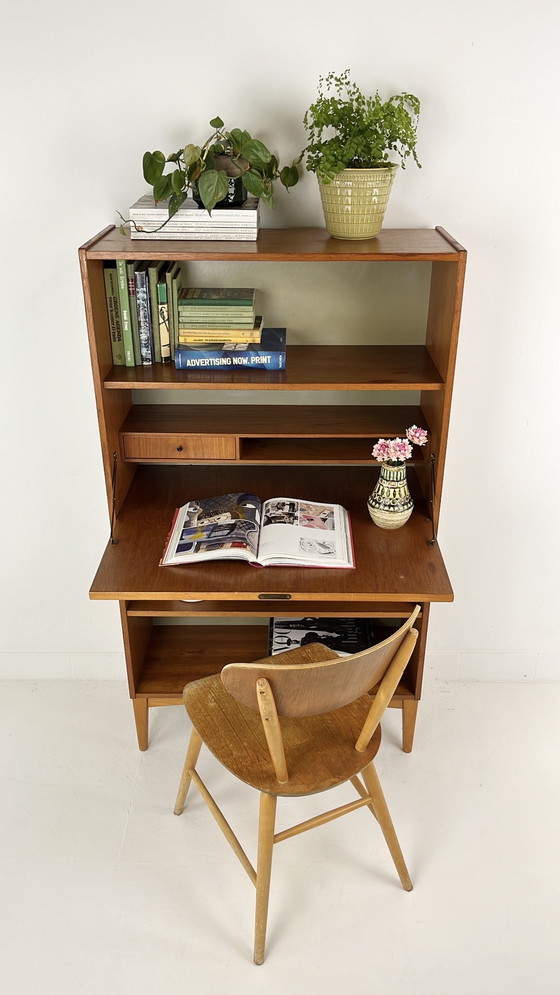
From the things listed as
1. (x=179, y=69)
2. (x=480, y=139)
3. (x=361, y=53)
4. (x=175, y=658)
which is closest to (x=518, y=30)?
(x=480, y=139)

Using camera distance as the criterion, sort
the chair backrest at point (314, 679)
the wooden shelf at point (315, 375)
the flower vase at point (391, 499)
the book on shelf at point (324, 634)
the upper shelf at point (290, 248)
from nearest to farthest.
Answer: the chair backrest at point (314, 679) < the upper shelf at point (290, 248) < the wooden shelf at point (315, 375) < the flower vase at point (391, 499) < the book on shelf at point (324, 634)

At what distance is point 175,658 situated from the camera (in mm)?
2463

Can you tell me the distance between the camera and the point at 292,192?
2092mm

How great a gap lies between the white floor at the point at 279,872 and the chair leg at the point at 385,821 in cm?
5

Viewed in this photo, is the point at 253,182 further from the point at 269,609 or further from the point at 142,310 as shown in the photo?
the point at 269,609

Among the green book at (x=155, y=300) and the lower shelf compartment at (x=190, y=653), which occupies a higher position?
the green book at (x=155, y=300)

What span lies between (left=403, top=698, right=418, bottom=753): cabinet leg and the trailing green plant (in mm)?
1408

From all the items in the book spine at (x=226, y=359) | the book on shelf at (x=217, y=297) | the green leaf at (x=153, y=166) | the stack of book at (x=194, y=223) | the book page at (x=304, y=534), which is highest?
the green leaf at (x=153, y=166)

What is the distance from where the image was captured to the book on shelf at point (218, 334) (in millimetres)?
2031

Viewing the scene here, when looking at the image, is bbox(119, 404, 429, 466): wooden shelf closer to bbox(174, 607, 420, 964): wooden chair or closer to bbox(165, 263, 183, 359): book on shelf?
bbox(165, 263, 183, 359): book on shelf

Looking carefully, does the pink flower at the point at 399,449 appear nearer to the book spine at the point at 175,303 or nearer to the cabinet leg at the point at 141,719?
the book spine at the point at 175,303

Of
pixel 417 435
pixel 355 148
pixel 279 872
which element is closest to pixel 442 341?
pixel 417 435

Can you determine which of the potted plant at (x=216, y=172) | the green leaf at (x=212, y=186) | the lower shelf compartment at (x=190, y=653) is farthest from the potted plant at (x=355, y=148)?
the lower shelf compartment at (x=190, y=653)

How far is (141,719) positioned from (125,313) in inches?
44.9
